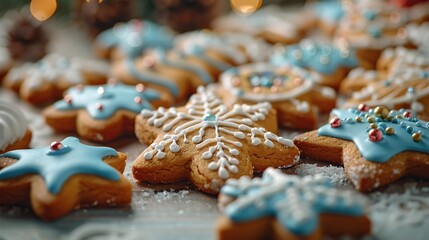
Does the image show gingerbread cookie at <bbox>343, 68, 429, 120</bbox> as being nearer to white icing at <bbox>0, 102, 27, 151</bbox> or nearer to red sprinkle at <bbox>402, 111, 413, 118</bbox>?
red sprinkle at <bbox>402, 111, 413, 118</bbox>

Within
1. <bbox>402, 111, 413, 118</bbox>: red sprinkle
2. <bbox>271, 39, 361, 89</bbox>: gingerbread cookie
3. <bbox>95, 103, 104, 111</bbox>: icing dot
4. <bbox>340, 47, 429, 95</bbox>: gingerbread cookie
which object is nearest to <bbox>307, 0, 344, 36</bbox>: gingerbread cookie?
<bbox>271, 39, 361, 89</bbox>: gingerbread cookie

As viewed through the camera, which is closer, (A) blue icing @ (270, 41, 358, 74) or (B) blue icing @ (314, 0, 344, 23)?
(A) blue icing @ (270, 41, 358, 74)

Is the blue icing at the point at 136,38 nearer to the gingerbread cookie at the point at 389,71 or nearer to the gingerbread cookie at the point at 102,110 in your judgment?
the gingerbread cookie at the point at 102,110

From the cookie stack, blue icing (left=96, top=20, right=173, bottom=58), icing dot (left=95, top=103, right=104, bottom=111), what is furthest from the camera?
blue icing (left=96, top=20, right=173, bottom=58)

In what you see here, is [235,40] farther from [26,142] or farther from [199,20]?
[26,142]

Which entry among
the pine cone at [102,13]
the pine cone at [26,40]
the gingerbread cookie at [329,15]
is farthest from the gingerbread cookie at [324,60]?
the pine cone at [26,40]

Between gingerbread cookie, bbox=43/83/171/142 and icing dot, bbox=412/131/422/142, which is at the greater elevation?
gingerbread cookie, bbox=43/83/171/142

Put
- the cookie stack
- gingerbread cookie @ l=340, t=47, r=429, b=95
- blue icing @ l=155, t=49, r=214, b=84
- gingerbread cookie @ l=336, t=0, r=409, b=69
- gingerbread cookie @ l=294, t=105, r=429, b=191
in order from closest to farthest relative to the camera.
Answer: the cookie stack, gingerbread cookie @ l=294, t=105, r=429, b=191, gingerbread cookie @ l=340, t=47, r=429, b=95, blue icing @ l=155, t=49, r=214, b=84, gingerbread cookie @ l=336, t=0, r=409, b=69

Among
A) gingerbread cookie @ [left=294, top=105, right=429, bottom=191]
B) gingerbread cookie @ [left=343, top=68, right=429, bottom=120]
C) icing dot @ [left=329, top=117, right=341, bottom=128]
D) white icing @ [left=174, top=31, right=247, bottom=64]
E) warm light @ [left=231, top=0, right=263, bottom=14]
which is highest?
warm light @ [left=231, top=0, right=263, bottom=14]
